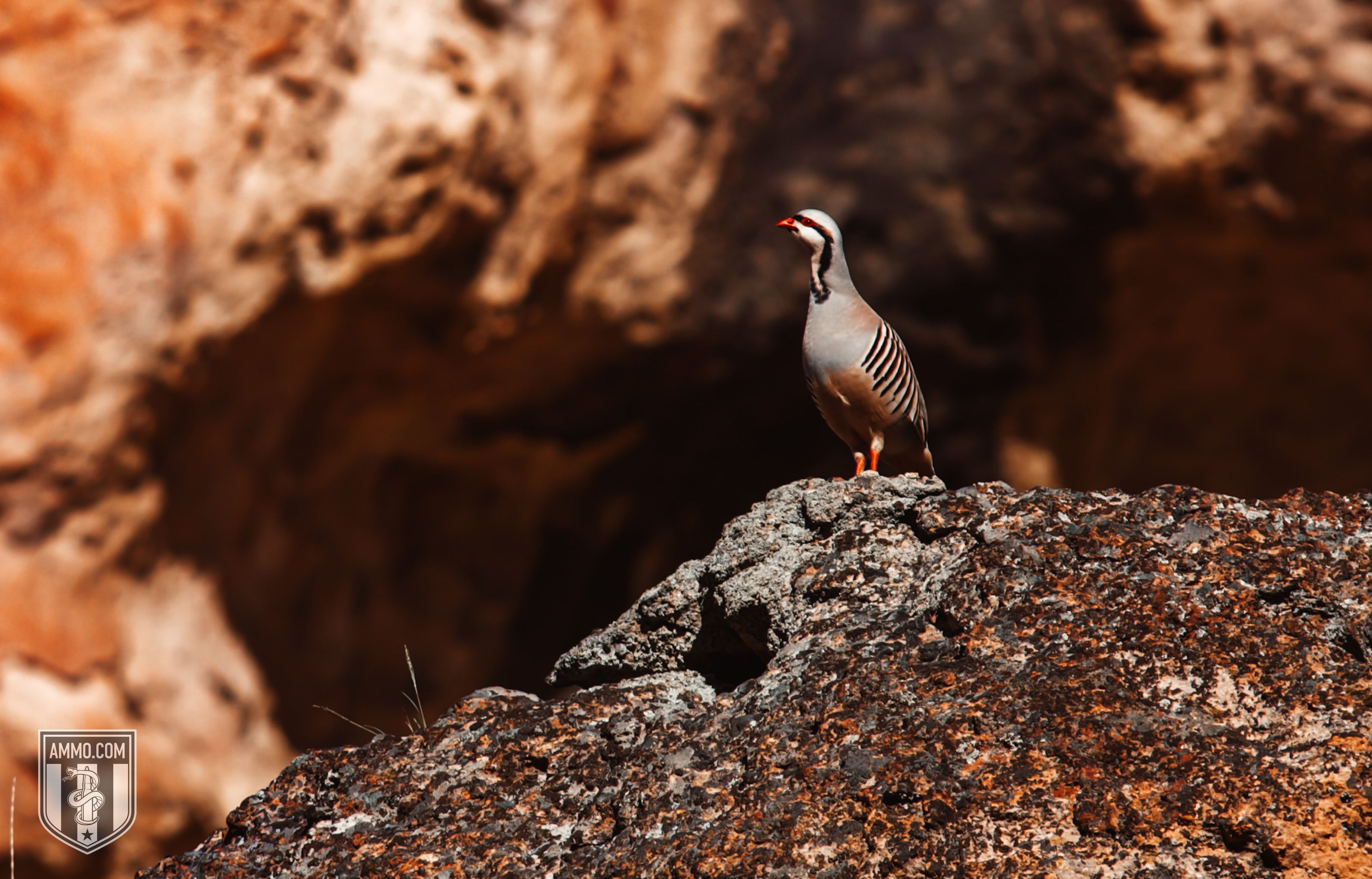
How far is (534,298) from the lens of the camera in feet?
24.3

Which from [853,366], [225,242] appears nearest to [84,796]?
[225,242]

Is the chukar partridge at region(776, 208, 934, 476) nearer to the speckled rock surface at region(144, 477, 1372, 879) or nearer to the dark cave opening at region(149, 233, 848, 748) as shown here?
the speckled rock surface at region(144, 477, 1372, 879)

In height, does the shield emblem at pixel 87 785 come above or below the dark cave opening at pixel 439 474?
below

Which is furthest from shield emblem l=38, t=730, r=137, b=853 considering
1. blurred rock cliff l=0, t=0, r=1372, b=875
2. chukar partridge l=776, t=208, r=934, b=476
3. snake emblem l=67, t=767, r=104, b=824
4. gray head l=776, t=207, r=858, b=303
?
gray head l=776, t=207, r=858, b=303

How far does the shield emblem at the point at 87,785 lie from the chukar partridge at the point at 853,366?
3857 millimetres

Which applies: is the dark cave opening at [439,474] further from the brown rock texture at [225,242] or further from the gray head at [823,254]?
the gray head at [823,254]

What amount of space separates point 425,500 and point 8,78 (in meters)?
3.90

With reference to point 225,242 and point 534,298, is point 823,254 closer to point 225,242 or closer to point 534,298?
point 225,242

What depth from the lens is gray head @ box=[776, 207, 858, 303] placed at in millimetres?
3559

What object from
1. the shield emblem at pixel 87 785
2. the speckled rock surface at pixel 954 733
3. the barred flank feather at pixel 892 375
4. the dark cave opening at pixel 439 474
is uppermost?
the dark cave opening at pixel 439 474

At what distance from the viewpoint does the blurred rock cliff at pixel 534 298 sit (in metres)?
5.68

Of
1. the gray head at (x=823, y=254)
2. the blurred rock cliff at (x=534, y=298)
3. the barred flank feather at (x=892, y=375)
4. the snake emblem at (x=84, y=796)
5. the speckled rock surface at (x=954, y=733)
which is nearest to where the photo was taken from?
the speckled rock surface at (x=954, y=733)

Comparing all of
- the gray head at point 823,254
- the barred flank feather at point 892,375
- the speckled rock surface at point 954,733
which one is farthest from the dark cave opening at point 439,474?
the speckled rock surface at point 954,733

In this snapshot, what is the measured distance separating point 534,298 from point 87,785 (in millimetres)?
3490
